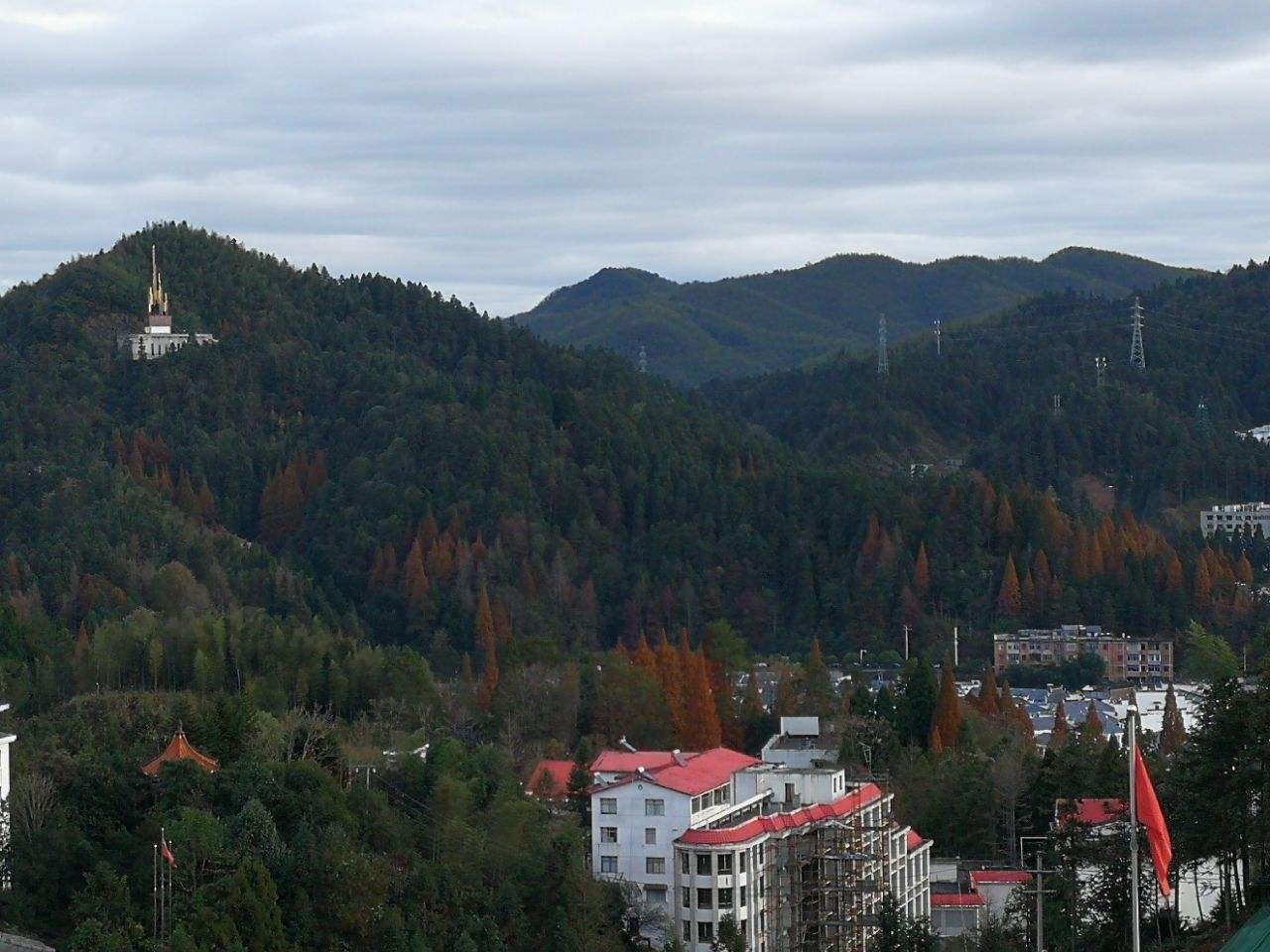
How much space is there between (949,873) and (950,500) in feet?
246

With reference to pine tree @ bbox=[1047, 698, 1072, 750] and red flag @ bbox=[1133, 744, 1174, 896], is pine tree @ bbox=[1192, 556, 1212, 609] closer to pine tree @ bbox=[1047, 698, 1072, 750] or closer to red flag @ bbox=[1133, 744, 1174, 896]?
pine tree @ bbox=[1047, 698, 1072, 750]

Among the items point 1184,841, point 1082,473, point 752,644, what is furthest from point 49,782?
point 1082,473

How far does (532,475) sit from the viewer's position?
15725cm

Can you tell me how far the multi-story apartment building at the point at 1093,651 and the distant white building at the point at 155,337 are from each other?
200 ft

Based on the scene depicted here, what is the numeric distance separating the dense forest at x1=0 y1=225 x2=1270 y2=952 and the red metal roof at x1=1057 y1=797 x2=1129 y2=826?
208 inches

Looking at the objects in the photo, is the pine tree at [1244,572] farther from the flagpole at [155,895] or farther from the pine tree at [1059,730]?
the flagpole at [155,895]

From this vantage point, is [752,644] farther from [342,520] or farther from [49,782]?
[49,782]

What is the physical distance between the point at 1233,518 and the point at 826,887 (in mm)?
112177

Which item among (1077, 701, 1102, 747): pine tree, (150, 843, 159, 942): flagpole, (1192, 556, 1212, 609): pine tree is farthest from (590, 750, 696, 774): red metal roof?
(1192, 556, 1212, 609): pine tree

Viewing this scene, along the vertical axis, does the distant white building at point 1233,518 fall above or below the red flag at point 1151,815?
below

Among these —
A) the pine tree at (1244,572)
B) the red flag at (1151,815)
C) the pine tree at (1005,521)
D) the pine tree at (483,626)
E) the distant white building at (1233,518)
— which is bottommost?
the pine tree at (483,626)

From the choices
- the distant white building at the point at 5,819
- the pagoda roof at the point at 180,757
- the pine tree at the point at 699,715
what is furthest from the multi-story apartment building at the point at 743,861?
the pine tree at the point at 699,715

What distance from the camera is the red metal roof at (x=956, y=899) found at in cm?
6650

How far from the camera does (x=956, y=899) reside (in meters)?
67.7
